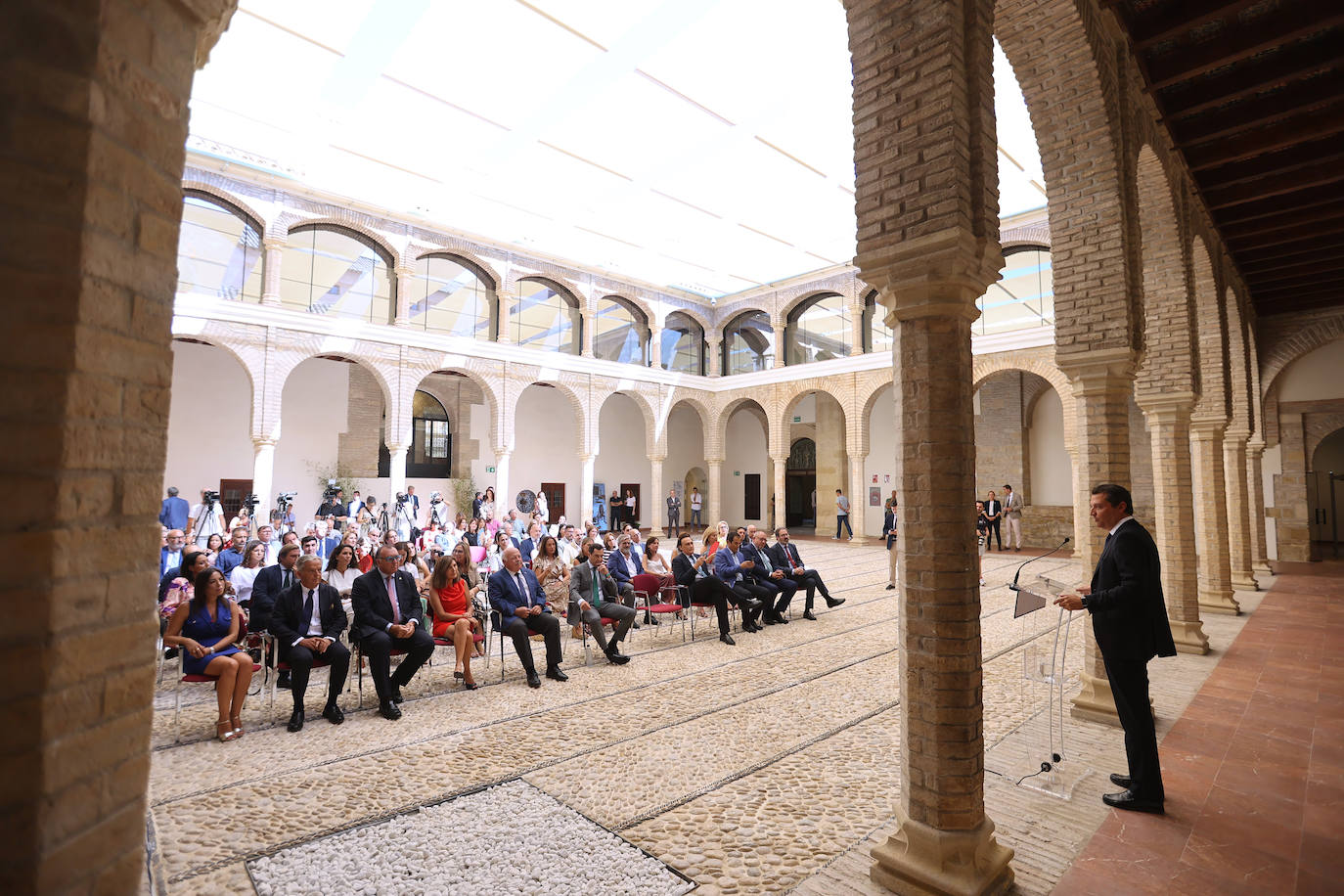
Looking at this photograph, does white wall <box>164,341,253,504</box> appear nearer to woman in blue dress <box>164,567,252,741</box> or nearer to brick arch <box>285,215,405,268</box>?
brick arch <box>285,215,405,268</box>

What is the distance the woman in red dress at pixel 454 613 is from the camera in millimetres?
5645

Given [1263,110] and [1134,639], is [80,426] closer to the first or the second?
[1134,639]

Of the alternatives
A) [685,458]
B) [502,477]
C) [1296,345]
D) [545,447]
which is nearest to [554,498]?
[545,447]

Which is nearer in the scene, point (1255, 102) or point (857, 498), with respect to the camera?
point (1255, 102)

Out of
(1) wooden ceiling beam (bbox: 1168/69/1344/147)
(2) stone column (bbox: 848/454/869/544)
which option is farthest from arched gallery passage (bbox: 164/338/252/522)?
(1) wooden ceiling beam (bbox: 1168/69/1344/147)

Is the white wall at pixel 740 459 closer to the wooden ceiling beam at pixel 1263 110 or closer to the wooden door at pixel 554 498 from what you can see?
the wooden door at pixel 554 498

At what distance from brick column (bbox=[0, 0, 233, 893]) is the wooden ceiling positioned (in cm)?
625

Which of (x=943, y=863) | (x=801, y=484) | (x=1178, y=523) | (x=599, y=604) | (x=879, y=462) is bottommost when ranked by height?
(x=943, y=863)

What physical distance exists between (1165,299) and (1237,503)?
5884 millimetres

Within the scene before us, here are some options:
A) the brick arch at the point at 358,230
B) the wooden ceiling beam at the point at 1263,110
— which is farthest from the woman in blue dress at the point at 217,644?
the brick arch at the point at 358,230

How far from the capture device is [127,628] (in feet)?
3.92

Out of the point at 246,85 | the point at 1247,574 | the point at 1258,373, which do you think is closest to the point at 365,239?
the point at 246,85

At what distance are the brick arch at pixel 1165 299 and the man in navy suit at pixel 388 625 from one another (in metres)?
7.32

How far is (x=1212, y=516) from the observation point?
8273 mm
